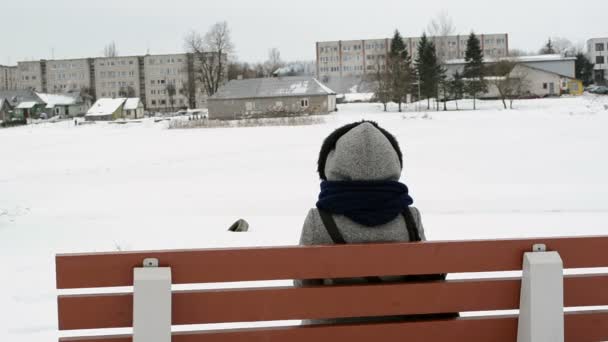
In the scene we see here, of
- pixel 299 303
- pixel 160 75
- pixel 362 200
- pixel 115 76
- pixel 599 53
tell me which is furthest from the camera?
pixel 115 76

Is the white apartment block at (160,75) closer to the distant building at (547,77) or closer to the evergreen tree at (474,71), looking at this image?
the distant building at (547,77)

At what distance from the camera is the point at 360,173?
131 inches

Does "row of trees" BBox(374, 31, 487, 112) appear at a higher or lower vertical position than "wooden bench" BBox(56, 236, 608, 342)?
higher

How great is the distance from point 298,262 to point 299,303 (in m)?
0.17

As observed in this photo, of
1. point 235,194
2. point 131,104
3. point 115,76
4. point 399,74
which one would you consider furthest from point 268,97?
point 115,76

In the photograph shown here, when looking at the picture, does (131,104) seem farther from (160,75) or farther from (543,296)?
(543,296)

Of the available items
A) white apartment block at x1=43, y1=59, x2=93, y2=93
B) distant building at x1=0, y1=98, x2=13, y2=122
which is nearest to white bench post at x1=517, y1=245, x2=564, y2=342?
distant building at x1=0, y1=98, x2=13, y2=122

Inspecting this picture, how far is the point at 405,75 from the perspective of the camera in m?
77.0

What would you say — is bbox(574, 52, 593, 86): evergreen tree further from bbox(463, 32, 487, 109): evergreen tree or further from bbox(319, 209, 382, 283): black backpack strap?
bbox(319, 209, 382, 283): black backpack strap

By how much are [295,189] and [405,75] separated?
59.9m

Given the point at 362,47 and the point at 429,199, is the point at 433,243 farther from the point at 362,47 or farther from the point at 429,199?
the point at 362,47

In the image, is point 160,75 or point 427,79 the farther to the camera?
point 160,75

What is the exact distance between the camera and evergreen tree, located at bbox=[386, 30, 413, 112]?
245 feet

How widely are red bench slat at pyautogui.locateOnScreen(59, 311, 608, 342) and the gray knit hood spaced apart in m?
0.64
